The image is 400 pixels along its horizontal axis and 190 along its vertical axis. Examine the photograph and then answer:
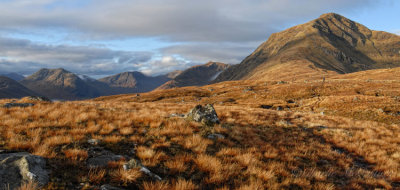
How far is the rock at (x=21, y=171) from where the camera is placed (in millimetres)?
4156

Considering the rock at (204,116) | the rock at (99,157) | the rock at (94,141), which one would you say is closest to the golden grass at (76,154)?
the rock at (99,157)

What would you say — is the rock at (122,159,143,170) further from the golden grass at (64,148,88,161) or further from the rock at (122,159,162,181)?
the golden grass at (64,148,88,161)

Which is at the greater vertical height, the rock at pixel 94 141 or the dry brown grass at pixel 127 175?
the rock at pixel 94 141

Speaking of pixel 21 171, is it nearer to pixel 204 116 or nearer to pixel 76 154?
pixel 76 154

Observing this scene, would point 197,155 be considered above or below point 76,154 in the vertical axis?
below

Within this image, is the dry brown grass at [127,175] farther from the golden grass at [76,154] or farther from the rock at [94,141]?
the rock at [94,141]

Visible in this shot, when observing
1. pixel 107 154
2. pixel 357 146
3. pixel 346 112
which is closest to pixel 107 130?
pixel 107 154

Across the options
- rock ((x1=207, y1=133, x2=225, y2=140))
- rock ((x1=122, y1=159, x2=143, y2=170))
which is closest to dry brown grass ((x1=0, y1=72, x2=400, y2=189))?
rock ((x1=122, y1=159, x2=143, y2=170))

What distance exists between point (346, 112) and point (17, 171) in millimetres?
39927

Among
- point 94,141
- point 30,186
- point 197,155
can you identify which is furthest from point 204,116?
point 30,186

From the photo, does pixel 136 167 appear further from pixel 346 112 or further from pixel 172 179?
pixel 346 112

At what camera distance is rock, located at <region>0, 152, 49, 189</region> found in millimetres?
4156

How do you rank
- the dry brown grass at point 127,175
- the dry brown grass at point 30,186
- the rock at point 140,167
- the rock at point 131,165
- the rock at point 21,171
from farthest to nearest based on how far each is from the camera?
1. the rock at point 131,165
2. the rock at point 140,167
3. the dry brown grass at point 127,175
4. the rock at point 21,171
5. the dry brown grass at point 30,186

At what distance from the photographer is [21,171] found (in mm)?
4371
